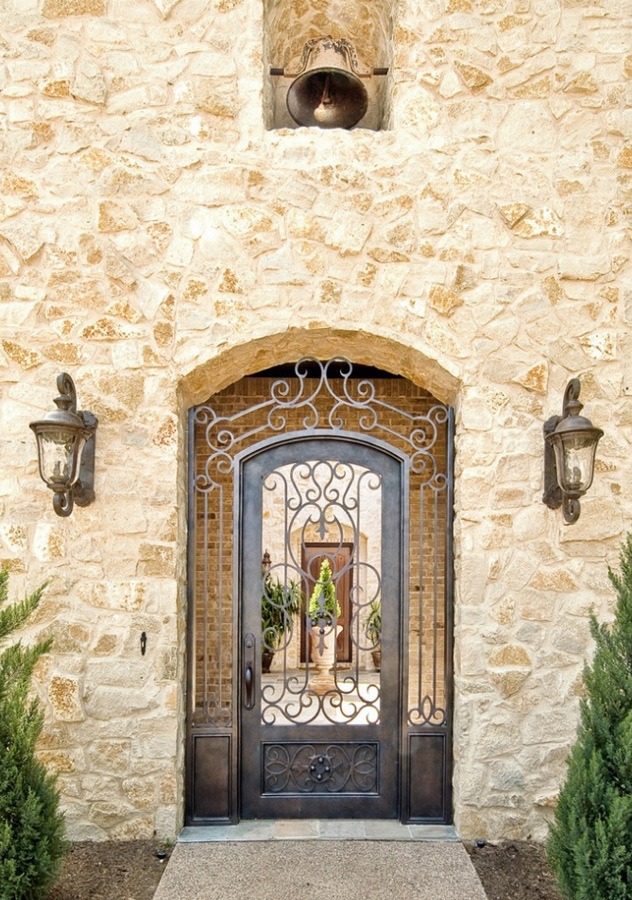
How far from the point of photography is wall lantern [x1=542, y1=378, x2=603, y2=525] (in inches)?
121

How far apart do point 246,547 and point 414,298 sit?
168 cm

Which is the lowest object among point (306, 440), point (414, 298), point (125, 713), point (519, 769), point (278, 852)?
point (278, 852)

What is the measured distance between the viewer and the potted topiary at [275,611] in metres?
3.60

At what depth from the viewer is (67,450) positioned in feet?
9.97

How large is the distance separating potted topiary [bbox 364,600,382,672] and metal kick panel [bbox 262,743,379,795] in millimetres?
484

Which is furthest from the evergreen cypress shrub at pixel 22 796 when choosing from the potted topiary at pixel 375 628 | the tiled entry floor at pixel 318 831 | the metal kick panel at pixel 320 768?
the potted topiary at pixel 375 628

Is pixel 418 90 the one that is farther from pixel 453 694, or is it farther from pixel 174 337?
→ pixel 453 694

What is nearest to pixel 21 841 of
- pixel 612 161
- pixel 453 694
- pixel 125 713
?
pixel 125 713

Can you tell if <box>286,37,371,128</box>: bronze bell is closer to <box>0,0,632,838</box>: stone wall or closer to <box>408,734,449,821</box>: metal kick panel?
<box>0,0,632,838</box>: stone wall

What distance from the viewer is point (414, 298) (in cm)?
339

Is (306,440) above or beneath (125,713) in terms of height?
above

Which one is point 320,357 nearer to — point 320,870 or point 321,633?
point 321,633

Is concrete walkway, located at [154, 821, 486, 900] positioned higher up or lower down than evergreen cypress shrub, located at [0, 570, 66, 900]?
lower down

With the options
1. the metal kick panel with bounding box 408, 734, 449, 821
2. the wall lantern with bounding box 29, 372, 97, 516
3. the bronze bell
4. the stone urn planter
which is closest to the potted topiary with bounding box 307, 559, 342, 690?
the stone urn planter
